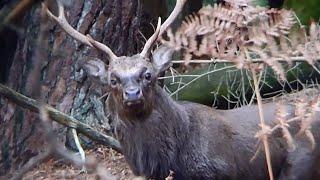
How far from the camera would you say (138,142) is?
665 cm

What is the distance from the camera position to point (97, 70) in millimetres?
7062

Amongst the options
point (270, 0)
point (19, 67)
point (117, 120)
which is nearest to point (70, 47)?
point (19, 67)

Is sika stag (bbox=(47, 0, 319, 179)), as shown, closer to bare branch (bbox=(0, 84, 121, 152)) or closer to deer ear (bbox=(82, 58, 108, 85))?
deer ear (bbox=(82, 58, 108, 85))

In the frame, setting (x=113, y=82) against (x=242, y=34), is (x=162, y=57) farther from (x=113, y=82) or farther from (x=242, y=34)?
(x=242, y=34)

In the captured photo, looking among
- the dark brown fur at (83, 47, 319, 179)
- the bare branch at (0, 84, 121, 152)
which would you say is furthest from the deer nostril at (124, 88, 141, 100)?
the bare branch at (0, 84, 121, 152)

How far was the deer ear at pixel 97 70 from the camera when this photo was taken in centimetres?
699

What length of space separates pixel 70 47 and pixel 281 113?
493 cm

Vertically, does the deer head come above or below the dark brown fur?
above

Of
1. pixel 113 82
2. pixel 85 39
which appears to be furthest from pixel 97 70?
pixel 113 82

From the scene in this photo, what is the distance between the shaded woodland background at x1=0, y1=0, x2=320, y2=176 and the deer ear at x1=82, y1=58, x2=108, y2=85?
54.4 inches

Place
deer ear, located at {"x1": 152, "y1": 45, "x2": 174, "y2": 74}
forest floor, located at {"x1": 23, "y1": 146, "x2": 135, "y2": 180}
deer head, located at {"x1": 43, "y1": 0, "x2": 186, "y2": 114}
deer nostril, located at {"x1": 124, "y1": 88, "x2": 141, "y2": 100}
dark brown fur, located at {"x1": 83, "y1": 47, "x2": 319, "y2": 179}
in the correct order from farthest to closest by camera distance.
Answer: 1. forest floor, located at {"x1": 23, "y1": 146, "x2": 135, "y2": 180}
2. deer ear, located at {"x1": 152, "y1": 45, "x2": 174, "y2": 74}
3. dark brown fur, located at {"x1": 83, "y1": 47, "x2": 319, "y2": 179}
4. deer head, located at {"x1": 43, "y1": 0, "x2": 186, "y2": 114}
5. deer nostril, located at {"x1": 124, "y1": 88, "x2": 141, "y2": 100}

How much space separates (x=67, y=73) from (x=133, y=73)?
263 cm

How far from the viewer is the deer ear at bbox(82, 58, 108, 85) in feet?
22.9

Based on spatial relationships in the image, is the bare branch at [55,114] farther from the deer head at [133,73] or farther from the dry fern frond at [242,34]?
the dry fern frond at [242,34]
